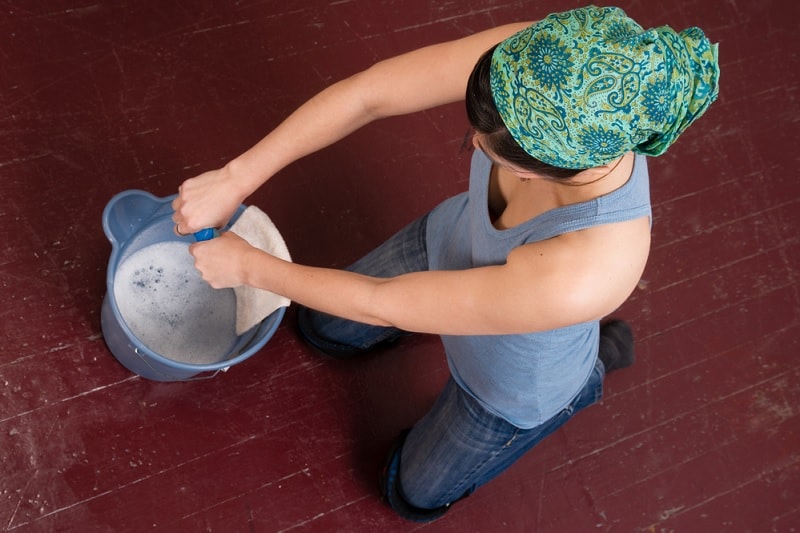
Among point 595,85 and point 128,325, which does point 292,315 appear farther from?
point 595,85

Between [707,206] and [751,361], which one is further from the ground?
[707,206]

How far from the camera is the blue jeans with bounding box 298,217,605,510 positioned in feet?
4.55

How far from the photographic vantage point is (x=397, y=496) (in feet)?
5.12

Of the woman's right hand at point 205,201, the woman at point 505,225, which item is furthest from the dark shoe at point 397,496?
the woman's right hand at point 205,201

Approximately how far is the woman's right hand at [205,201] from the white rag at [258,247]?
0.11 metres

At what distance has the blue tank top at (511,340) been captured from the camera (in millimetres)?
1041

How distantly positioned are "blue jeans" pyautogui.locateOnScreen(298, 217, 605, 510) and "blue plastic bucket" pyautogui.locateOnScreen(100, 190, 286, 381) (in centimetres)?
20

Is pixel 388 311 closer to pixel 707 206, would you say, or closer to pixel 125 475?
pixel 125 475

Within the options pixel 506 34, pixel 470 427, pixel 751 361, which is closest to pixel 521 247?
pixel 506 34

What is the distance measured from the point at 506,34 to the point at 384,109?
21cm

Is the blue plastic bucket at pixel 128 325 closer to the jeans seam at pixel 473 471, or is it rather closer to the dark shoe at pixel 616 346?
the jeans seam at pixel 473 471

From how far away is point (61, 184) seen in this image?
1595 millimetres

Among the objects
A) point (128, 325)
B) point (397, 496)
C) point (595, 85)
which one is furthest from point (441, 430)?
point (595, 85)

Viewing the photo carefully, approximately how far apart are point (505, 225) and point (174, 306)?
0.61 m
